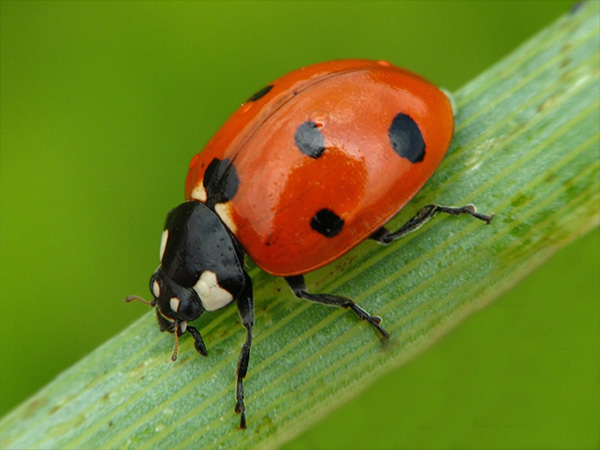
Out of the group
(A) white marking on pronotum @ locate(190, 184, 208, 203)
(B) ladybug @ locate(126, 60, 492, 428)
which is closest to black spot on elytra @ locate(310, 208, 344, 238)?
(B) ladybug @ locate(126, 60, 492, 428)

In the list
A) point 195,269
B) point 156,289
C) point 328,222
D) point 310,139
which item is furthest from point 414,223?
point 156,289

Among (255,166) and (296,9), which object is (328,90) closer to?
(255,166)

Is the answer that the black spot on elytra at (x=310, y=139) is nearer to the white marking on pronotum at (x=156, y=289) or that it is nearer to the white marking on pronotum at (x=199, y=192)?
the white marking on pronotum at (x=199, y=192)

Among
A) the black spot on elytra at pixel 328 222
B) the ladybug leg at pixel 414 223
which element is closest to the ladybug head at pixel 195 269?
the black spot on elytra at pixel 328 222

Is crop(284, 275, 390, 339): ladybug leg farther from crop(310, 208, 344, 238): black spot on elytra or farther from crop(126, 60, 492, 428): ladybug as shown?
crop(310, 208, 344, 238): black spot on elytra

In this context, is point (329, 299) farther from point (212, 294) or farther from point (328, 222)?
point (212, 294)

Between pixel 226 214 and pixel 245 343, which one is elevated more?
pixel 226 214

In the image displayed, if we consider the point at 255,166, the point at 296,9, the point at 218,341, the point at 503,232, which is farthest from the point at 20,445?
the point at 296,9
